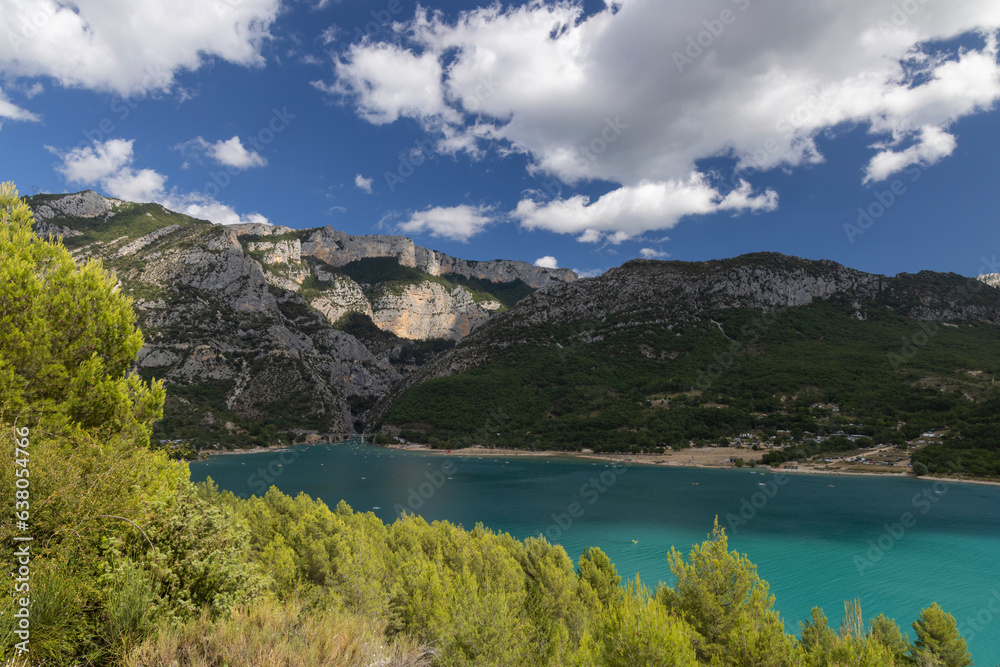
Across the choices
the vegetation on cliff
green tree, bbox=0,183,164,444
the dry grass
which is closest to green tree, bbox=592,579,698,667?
the dry grass

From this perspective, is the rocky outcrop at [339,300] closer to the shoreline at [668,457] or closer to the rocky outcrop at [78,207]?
the rocky outcrop at [78,207]

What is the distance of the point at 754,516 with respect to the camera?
52.2 meters

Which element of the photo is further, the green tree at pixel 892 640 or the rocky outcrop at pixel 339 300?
the rocky outcrop at pixel 339 300

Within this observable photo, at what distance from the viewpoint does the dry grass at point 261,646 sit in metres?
5.19

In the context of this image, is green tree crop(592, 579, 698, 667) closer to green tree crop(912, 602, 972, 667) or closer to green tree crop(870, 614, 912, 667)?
green tree crop(870, 614, 912, 667)

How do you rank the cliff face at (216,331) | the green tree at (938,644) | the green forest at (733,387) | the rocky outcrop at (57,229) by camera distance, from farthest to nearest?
the rocky outcrop at (57,229), the cliff face at (216,331), the green forest at (733,387), the green tree at (938,644)

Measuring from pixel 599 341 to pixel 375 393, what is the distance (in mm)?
82748

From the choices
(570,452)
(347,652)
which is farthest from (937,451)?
(347,652)

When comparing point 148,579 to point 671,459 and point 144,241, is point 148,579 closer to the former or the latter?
point 671,459

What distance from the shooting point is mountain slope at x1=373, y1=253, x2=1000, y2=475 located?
91.7 metres

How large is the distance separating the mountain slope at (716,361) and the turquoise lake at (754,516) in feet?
61.6

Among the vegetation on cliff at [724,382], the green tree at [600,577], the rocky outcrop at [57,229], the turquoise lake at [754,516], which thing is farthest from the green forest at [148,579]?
the rocky outcrop at [57,229]

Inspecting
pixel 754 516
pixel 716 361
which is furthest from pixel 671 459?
pixel 716 361

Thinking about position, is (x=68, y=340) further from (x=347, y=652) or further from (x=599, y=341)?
(x=599, y=341)
